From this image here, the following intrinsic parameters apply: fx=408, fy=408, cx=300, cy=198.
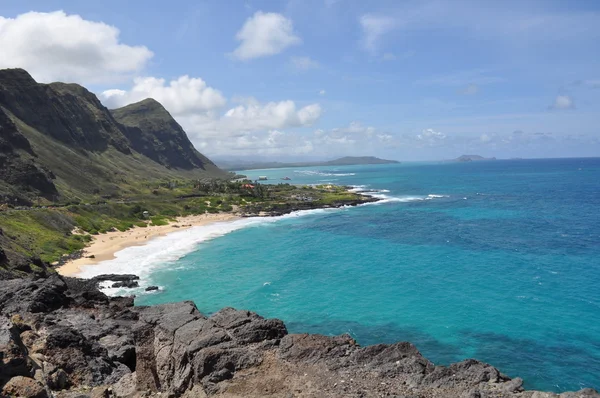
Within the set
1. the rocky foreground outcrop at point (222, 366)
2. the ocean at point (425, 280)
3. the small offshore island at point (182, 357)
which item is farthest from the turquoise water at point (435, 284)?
the rocky foreground outcrop at point (222, 366)

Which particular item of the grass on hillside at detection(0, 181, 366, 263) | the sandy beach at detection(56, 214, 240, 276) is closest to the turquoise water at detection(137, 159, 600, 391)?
the sandy beach at detection(56, 214, 240, 276)

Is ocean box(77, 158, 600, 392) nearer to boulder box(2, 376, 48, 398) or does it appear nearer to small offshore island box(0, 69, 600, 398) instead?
Result: small offshore island box(0, 69, 600, 398)

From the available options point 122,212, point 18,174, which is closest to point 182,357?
point 122,212

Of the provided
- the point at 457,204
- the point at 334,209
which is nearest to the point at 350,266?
the point at 334,209

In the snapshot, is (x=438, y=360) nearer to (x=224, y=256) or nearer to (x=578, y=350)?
(x=578, y=350)

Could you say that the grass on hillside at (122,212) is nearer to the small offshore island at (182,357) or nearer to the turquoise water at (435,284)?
the small offshore island at (182,357)

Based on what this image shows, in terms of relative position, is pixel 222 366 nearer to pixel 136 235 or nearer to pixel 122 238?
pixel 122 238
